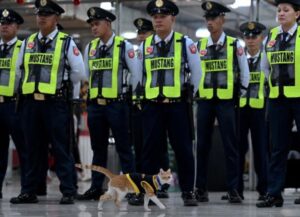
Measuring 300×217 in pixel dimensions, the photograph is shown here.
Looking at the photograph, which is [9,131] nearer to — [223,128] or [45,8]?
[45,8]

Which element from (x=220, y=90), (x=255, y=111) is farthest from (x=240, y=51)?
(x=255, y=111)

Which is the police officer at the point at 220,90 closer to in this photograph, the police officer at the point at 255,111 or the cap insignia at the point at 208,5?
the cap insignia at the point at 208,5

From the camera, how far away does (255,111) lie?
30.4ft

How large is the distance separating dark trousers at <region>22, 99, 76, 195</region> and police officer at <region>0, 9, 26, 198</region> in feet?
1.69

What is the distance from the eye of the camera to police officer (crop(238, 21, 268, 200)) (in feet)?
30.3

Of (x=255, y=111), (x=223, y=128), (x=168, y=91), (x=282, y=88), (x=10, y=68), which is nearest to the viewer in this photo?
(x=282, y=88)

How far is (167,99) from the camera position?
298 inches

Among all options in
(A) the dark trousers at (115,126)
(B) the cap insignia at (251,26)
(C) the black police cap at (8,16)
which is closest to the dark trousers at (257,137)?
(B) the cap insignia at (251,26)

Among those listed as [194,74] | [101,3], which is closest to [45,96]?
[194,74]

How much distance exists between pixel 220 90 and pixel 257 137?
3.66 ft

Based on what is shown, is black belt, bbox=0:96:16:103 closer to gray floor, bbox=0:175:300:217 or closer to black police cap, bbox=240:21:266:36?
gray floor, bbox=0:175:300:217

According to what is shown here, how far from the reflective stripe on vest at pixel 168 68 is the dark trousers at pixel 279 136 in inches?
37.8

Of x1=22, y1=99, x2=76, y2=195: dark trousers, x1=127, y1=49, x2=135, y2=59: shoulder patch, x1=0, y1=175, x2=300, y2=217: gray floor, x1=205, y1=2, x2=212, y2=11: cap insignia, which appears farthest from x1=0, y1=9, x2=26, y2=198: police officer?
x1=205, y1=2, x2=212, y2=11: cap insignia

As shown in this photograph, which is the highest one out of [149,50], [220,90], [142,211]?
[149,50]
